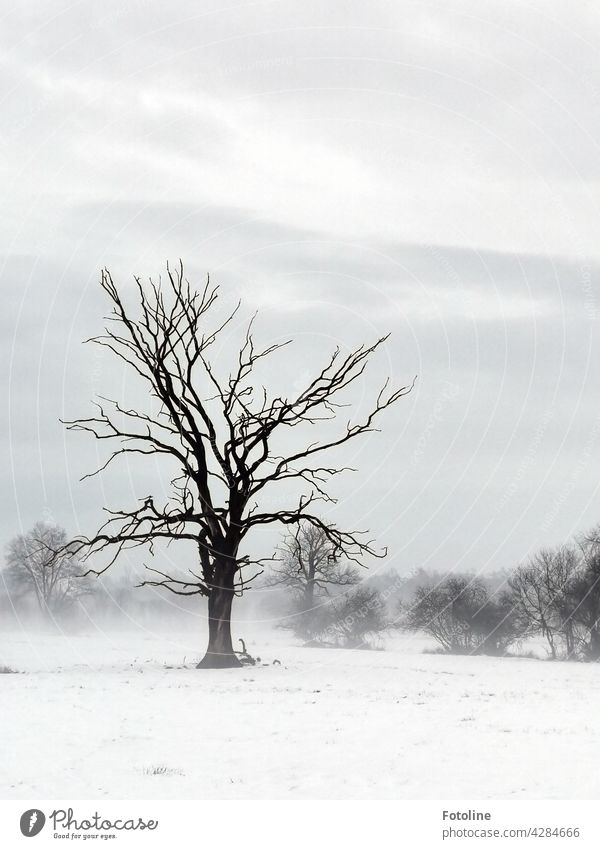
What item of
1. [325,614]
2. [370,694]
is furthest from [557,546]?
[370,694]

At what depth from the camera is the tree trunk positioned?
89.2 feet

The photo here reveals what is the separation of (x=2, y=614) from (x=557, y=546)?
152 ft

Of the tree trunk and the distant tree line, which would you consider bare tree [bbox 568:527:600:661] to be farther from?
the tree trunk

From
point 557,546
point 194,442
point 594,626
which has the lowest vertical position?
point 594,626

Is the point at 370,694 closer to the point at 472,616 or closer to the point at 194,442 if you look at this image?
the point at 194,442

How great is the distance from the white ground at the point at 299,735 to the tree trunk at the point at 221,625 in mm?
2021

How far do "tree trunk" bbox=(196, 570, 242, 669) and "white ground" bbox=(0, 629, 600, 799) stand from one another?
2.02 meters

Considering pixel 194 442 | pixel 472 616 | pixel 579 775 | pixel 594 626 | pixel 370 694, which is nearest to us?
pixel 579 775

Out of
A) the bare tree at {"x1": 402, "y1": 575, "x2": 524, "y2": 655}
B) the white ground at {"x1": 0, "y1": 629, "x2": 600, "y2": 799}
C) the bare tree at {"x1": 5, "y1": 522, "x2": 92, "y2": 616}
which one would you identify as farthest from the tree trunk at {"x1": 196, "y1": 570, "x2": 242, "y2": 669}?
the bare tree at {"x1": 5, "y1": 522, "x2": 92, "y2": 616}

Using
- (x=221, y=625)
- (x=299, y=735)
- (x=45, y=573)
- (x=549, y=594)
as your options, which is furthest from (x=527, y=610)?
(x=45, y=573)

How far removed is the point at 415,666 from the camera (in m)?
28.1

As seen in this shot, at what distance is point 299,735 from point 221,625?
42.9 ft

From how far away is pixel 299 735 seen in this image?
14656 mm

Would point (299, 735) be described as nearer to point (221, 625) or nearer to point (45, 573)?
point (221, 625)
